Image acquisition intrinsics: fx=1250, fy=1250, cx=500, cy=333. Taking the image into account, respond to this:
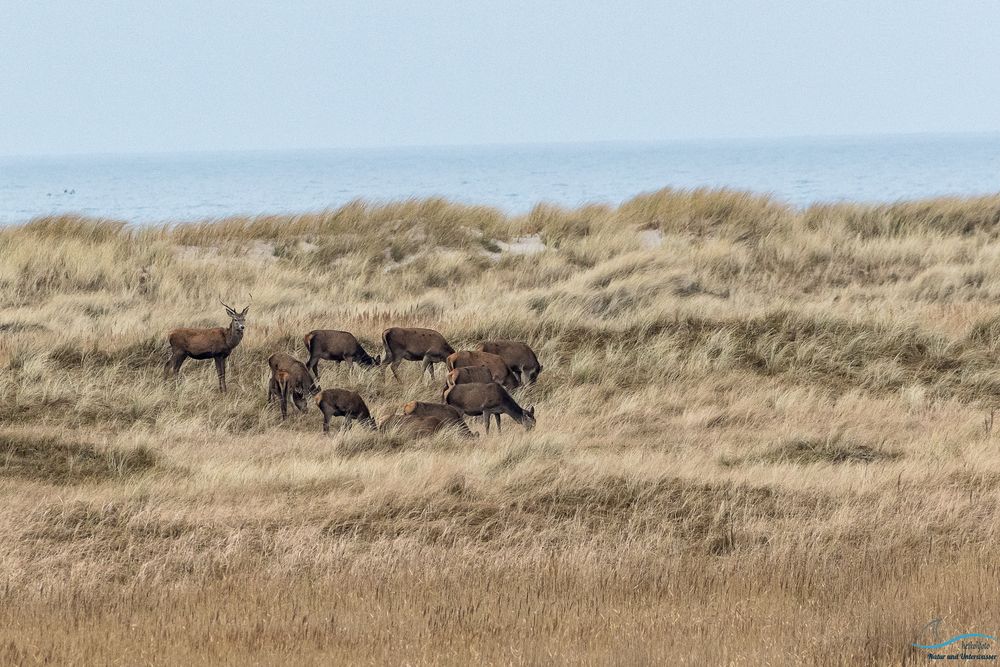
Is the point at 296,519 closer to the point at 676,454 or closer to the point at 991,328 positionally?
the point at 676,454

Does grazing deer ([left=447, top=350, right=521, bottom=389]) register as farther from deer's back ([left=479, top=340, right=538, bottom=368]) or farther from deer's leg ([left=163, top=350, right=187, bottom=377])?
deer's leg ([left=163, top=350, right=187, bottom=377])

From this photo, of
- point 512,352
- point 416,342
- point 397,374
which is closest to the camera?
point 512,352

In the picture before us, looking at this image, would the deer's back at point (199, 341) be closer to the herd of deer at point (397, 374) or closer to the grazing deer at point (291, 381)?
the herd of deer at point (397, 374)

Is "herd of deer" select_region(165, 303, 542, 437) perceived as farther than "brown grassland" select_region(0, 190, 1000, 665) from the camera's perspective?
Yes

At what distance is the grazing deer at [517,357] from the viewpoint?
1464 centimetres

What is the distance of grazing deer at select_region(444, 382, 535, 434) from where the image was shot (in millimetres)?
12500

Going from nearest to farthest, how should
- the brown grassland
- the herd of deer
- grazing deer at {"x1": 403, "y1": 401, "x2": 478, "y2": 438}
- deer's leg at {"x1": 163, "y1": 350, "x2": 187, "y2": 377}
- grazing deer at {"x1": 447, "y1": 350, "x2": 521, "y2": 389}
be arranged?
the brown grassland, grazing deer at {"x1": 403, "y1": 401, "x2": 478, "y2": 438}, the herd of deer, grazing deer at {"x1": 447, "y1": 350, "x2": 521, "y2": 389}, deer's leg at {"x1": 163, "y1": 350, "x2": 187, "y2": 377}

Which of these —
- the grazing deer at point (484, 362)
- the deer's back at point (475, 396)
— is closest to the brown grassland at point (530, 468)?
the deer's back at point (475, 396)

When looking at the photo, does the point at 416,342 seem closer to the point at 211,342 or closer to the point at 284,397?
the point at 284,397

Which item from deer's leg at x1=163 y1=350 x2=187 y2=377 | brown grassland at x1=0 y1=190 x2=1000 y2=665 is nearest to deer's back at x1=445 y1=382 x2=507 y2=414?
brown grassland at x1=0 y1=190 x2=1000 y2=665

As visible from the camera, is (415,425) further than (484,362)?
No

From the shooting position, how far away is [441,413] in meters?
12.4

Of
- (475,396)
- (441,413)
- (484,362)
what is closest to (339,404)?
(441,413)

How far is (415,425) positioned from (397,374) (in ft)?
10.6
